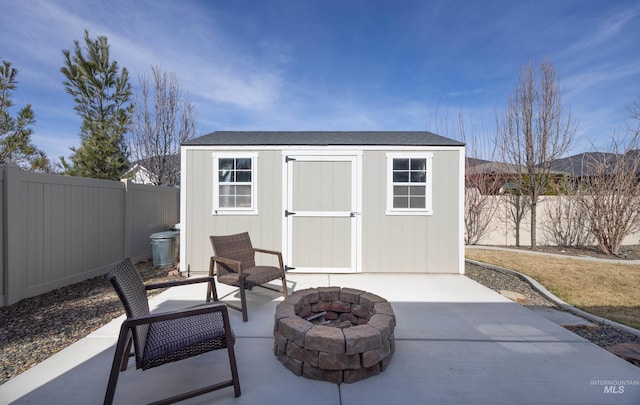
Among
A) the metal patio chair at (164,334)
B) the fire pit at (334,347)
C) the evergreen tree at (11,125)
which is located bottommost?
the fire pit at (334,347)

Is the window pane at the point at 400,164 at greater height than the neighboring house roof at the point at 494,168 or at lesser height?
lesser

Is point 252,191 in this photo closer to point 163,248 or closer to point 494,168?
point 163,248

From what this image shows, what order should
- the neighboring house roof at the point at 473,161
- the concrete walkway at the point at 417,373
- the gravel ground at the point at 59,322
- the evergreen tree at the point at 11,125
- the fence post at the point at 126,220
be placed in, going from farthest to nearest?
the neighboring house roof at the point at 473,161, the evergreen tree at the point at 11,125, the fence post at the point at 126,220, the gravel ground at the point at 59,322, the concrete walkway at the point at 417,373

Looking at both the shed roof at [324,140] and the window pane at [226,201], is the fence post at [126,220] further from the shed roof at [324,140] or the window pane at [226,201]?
the window pane at [226,201]

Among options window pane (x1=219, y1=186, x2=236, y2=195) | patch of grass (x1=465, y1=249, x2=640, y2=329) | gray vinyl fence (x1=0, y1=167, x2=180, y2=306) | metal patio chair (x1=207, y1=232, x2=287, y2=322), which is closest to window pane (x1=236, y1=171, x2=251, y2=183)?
window pane (x1=219, y1=186, x2=236, y2=195)

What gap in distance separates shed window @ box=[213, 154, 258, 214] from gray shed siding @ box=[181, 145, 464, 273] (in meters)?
0.11

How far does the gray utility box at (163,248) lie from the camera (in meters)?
5.13

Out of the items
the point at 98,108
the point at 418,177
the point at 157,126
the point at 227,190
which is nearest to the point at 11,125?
the point at 98,108

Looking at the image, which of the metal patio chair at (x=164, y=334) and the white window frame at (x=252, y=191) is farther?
the white window frame at (x=252, y=191)

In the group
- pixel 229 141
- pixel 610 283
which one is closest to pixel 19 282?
pixel 229 141

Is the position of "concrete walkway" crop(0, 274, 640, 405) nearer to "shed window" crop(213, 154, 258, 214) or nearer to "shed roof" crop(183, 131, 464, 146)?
"shed window" crop(213, 154, 258, 214)

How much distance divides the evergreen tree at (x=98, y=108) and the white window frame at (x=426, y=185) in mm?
7227

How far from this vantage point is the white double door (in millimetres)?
4727

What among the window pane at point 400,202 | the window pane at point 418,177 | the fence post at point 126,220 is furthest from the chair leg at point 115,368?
the fence post at point 126,220
